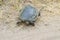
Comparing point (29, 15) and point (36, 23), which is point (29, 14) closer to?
point (29, 15)

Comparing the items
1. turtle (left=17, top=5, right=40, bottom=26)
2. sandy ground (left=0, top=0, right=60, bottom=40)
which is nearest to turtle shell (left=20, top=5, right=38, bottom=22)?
turtle (left=17, top=5, right=40, bottom=26)

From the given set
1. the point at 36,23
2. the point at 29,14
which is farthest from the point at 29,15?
the point at 36,23

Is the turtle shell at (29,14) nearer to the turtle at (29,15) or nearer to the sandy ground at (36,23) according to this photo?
the turtle at (29,15)

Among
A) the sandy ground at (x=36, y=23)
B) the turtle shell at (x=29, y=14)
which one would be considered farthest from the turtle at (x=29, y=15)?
the sandy ground at (x=36, y=23)

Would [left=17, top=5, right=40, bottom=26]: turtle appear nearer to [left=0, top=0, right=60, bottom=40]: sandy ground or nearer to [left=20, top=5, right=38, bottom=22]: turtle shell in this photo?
[left=20, top=5, right=38, bottom=22]: turtle shell

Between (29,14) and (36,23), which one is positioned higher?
(29,14)

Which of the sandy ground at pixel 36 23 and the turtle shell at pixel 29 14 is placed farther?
the turtle shell at pixel 29 14
